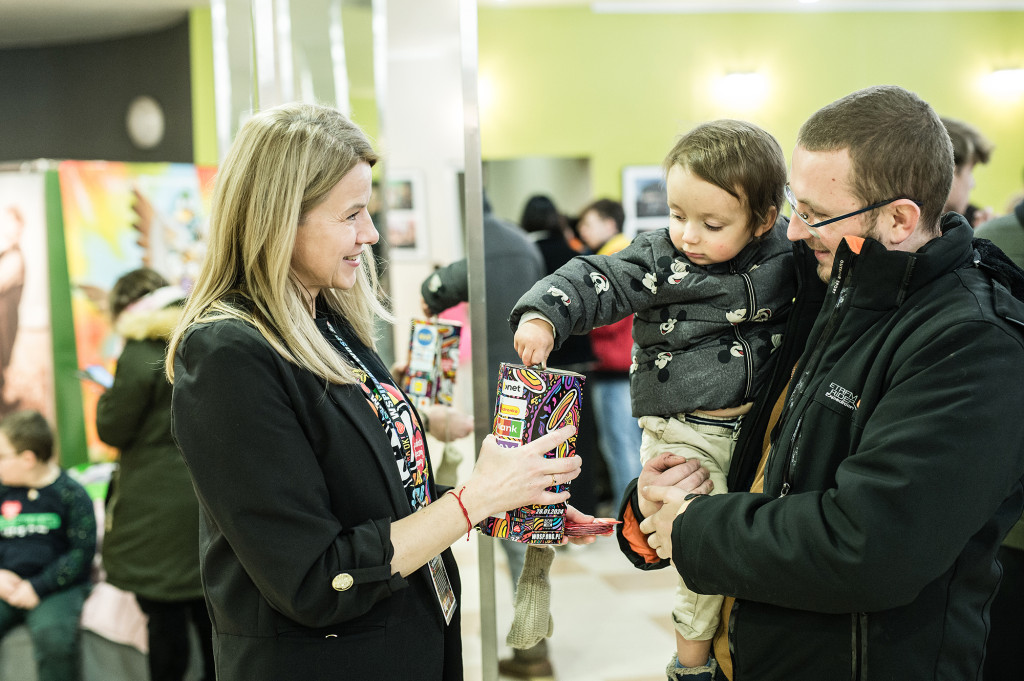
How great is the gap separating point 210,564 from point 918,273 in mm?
1195

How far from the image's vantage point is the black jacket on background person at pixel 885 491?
113cm

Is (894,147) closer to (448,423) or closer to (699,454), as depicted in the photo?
(699,454)

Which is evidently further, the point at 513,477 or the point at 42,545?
the point at 42,545

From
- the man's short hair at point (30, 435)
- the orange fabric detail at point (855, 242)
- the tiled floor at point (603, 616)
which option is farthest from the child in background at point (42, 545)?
the orange fabric detail at point (855, 242)

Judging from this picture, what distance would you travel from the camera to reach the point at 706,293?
160 centimetres

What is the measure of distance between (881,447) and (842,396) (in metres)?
0.14

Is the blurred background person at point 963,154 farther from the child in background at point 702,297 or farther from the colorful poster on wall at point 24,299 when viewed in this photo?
the colorful poster on wall at point 24,299

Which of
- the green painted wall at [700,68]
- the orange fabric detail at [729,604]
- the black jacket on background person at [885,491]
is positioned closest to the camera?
the black jacket on background person at [885,491]

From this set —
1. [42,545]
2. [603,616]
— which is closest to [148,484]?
[42,545]

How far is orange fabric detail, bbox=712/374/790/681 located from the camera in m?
1.52

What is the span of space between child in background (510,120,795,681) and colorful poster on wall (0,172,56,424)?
274cm

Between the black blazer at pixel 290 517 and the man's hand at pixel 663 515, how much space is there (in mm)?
406

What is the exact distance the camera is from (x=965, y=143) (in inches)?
105

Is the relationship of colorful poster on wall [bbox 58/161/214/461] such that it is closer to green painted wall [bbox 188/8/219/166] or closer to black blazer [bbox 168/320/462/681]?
green painted wall [bbox 188/8/219/166]
